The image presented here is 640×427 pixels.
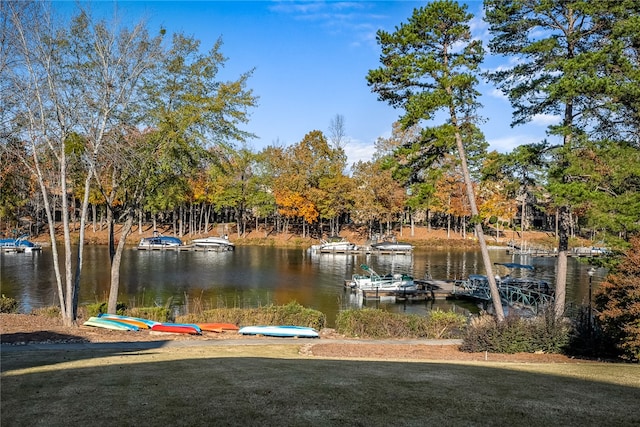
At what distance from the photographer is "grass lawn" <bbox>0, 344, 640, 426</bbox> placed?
23.8ft

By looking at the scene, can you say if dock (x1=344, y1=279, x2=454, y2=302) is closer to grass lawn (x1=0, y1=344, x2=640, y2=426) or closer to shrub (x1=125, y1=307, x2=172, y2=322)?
shrub (x1=125, y1=307, x2=172, y2=322)

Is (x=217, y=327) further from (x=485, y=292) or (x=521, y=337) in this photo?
(x=485, y=292)

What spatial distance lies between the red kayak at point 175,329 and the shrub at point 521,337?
1055 cm

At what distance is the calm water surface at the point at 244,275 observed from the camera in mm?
31609

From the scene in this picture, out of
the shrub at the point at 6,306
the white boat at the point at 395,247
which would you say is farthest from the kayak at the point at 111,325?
the white boat at the point at 395,247

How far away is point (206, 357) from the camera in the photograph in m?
13.4

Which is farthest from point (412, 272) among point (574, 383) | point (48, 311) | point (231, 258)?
point (574, 383)

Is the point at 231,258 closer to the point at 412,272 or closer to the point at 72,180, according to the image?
the point at 412,272

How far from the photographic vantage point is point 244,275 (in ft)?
138

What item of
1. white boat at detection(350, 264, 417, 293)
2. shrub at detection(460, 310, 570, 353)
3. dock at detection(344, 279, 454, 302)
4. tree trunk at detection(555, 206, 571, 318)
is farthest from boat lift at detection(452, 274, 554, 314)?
shrub at detection(460, 310, 570, 353)

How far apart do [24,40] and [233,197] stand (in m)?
55.3

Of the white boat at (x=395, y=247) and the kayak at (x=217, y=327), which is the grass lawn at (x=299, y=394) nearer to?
the kayak at (x=217, y=327)

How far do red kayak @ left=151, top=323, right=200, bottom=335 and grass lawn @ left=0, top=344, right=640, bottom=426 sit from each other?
6527 millimetres

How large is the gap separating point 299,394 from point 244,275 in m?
34.4
